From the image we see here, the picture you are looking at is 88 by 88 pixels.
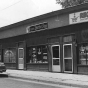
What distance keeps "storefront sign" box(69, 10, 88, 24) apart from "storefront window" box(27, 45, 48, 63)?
4323mm

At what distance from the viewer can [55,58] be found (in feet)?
59.8

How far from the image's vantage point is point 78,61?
1622 cm

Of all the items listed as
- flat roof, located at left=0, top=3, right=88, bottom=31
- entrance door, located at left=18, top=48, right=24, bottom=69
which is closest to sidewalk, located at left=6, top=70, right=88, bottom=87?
flat roof, located at left=0, top=3, right=88, bottom=31

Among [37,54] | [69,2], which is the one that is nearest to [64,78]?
[37,54]

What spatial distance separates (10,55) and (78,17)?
37.1 ft

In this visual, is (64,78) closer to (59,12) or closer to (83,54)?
(83,54)

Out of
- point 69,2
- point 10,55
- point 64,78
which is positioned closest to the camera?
point 64,78

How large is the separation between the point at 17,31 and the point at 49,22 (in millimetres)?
5717

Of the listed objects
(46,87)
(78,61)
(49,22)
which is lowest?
(46,87)

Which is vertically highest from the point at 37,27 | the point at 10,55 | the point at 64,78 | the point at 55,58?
the point at 37,27

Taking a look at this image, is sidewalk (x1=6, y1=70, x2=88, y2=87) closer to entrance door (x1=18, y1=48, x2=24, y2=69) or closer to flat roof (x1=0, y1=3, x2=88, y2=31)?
flat roof (x1=0, y1=3, x2=88, y2=31)

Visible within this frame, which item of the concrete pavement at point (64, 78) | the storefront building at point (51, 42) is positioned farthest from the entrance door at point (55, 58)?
the concrete pavement at point (64, 78)

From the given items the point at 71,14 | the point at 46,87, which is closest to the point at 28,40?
the point at 71,14

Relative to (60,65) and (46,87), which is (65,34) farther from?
(46,87)
